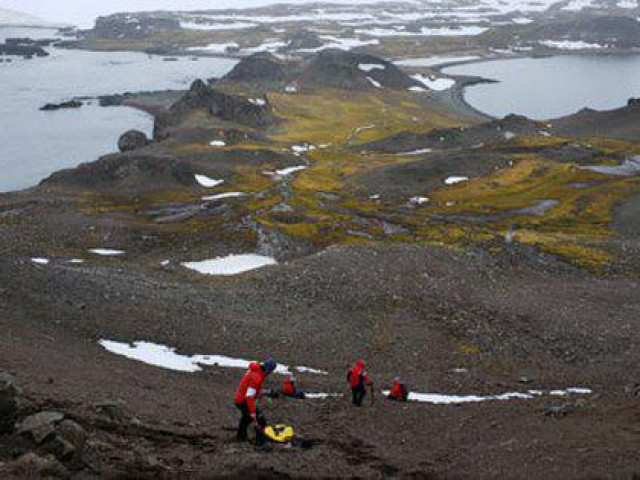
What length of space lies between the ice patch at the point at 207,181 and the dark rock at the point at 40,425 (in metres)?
64.0

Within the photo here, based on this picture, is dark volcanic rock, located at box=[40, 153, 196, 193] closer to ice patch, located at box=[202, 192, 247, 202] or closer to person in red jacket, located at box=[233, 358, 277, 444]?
ice patch, located at box=[202, 192, 247, 202]

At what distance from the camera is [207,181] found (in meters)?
81.6

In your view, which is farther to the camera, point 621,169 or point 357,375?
point 621,169

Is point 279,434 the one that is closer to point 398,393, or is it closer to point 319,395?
point 319,395

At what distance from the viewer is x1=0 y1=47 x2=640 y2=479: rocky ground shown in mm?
19375

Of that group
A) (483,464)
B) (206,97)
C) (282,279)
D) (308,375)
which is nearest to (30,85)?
(206,97)

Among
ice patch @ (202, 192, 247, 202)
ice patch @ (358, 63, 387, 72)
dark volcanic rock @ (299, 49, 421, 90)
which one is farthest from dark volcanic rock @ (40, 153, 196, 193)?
ice patch @ (358, 63, 387, 72)

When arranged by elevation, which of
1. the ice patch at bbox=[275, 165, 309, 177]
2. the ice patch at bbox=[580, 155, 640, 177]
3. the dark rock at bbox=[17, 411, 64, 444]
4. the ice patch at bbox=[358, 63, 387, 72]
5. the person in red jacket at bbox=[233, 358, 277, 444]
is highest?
the ice patch at bbox=[358, 63, 387, 72]

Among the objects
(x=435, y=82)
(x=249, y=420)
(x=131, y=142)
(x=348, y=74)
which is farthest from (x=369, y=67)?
(x=249, y=420)

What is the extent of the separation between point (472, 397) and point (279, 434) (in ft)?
42.1

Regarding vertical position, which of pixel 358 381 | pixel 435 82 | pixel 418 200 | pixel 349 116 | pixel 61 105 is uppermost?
pixel 435 82

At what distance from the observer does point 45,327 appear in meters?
32.6

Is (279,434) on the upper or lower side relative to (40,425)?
lower

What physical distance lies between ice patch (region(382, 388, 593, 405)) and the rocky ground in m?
0.59
